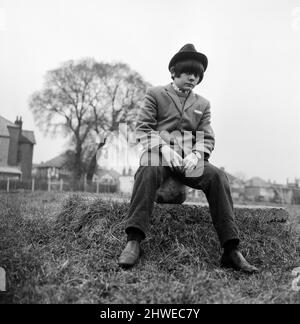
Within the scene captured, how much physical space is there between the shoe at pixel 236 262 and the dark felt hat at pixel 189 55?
5.43 ft

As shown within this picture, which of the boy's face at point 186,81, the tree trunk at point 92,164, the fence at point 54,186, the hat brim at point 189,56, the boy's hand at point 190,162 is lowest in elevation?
the fence at point 54,186

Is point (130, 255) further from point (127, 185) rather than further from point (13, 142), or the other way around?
point (127, 185)

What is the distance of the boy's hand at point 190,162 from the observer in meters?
2.71

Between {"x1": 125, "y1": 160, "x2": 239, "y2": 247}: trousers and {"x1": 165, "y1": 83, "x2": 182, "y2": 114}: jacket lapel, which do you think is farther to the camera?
{"x1": 165, "y1": 83, "x2": 182, "y2": 114}: jacket lapel

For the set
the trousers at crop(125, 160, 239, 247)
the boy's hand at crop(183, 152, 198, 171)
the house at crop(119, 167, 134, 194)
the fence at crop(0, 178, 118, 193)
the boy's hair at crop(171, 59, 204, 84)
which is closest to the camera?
the trousers at crop(125, 160, 239, 247)

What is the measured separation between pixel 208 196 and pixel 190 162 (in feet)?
0.98

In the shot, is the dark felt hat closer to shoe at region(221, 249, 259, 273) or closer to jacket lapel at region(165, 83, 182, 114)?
jacket lapel at region(165, 83, 182, 114)

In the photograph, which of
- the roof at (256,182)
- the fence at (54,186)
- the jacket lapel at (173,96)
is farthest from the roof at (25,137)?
the roof at (256,182)

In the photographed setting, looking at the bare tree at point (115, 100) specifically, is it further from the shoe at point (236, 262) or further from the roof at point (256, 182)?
the roof at point (256, 182)

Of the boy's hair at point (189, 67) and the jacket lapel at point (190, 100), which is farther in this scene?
the jacket lapel at point (190, 100)

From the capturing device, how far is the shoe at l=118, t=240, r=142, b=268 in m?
2.34

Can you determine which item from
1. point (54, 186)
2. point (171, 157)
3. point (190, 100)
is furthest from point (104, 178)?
point (171, 157)

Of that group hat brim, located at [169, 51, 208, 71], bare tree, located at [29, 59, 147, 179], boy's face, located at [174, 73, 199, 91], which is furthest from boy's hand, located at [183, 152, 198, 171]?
bare tree, located at [29, 59, 147, 179]

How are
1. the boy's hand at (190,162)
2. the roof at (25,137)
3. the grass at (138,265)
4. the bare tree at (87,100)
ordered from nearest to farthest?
the grass at (138,265)
the boy's hand at (190,162)
the roof at (25,137)
the bare tree at (87,100)
